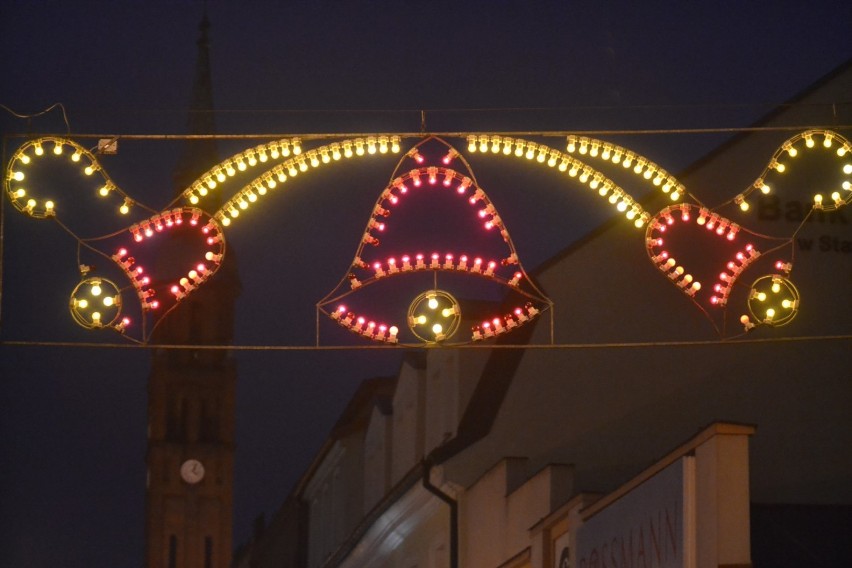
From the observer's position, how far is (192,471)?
4815 inches

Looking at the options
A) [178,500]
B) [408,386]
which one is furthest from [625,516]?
[178,500]

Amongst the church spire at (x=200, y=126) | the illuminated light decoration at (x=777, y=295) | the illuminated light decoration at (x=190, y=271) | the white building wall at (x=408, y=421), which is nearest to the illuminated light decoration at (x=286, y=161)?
the illuminated light decoration at (x=190, y=271)

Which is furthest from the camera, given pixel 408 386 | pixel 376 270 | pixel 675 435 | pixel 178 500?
pixel 178 500

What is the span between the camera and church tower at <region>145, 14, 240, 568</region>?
4798 inches

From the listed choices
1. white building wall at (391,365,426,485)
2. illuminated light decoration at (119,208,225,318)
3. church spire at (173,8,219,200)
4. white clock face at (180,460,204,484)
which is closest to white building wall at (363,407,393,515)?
white building wall at (391,365,426,485)

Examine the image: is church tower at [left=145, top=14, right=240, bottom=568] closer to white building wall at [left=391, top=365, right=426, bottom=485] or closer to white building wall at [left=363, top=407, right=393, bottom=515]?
white building wall at [left=363, top=407, right=393, bottom=515]

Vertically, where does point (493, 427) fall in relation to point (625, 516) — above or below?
above

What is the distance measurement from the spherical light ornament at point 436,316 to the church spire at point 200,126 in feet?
287

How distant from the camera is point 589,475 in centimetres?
2881

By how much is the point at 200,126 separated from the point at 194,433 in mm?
25997

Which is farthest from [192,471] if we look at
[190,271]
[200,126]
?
[190,271]

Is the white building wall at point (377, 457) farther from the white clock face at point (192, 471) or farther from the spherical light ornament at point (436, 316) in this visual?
the white clock face at point (192, 471)

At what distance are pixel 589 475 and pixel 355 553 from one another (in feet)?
35.2

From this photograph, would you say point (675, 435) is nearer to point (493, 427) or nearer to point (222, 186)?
point (493, 427)
